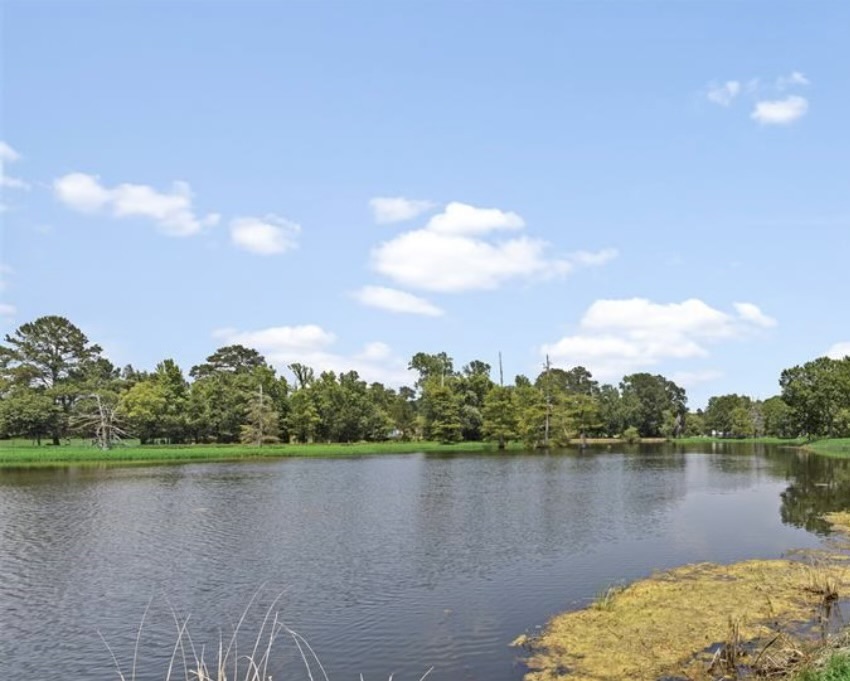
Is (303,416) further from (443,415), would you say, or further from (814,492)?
(814,492)

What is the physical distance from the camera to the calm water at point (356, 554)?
1969 cm

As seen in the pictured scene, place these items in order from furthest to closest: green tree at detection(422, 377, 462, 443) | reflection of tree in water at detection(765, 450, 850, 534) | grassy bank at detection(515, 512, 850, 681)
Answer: green tree at detection(422, 377, 462, 443) < reflection of tree in water at detection(765, 450, 850, 534) < grassy bank at detection(515, 512, 850, 681)

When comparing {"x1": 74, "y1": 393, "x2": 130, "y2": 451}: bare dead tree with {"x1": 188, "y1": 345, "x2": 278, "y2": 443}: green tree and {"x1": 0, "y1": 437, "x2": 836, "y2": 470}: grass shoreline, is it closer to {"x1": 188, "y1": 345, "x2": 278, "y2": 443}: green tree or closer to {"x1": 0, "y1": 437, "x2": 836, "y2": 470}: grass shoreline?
{"x1": 0, "y1": 437, "x2": 836, "y2": 470}: grass shoreline

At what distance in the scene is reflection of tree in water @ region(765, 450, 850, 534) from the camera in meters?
41.7

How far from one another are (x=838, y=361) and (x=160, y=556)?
155306 mm

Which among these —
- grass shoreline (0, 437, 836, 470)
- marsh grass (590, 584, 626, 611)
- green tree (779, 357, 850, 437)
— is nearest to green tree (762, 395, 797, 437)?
green tree (779, 357, 850, 437)

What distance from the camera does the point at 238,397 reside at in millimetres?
127750

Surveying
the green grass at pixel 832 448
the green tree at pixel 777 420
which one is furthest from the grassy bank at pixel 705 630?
the green tree at pixel 777 420

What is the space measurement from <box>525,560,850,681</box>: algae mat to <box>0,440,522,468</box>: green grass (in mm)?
81651

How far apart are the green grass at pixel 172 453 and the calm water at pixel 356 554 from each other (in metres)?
23.0

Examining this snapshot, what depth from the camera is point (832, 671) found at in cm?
1258

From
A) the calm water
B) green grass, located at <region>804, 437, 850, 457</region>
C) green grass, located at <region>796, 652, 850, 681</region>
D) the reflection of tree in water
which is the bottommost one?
green grass, located at <region>804, 437, 850, 457</region>

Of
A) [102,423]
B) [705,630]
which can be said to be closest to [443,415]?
[102,423]

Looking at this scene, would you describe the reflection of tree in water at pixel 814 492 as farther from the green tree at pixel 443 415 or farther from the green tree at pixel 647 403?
the green tree at pixel 647 403
